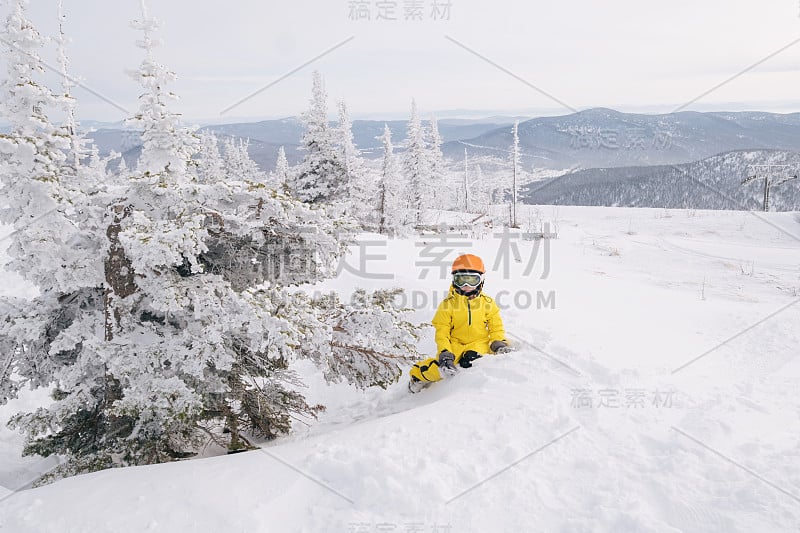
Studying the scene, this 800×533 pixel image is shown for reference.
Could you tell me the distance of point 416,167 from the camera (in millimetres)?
37594

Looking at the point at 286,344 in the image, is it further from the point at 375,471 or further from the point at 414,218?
the point at 414,218

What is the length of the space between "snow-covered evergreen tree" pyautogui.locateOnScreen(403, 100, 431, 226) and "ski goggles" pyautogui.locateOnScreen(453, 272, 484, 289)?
30.8 metres

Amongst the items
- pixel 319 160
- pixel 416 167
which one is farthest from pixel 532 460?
pixel 416 167

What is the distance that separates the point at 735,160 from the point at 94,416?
18262 cm

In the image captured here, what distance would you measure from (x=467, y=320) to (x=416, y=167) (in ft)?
108

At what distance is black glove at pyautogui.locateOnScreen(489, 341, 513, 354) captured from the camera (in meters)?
5.75

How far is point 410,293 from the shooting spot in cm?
890

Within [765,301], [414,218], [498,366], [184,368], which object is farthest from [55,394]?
[414,218]

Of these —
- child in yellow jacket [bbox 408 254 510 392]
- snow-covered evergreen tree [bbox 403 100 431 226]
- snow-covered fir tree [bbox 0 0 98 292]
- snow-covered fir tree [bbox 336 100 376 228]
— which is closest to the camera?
snow-covered fir tree [bbox 0 0 98 292]

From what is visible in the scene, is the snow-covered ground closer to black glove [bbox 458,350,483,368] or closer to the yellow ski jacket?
black glove [bbox 458,350,483,368]

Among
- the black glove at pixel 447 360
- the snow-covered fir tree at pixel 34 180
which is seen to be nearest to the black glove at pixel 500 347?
the black glove at pixel 447 360
